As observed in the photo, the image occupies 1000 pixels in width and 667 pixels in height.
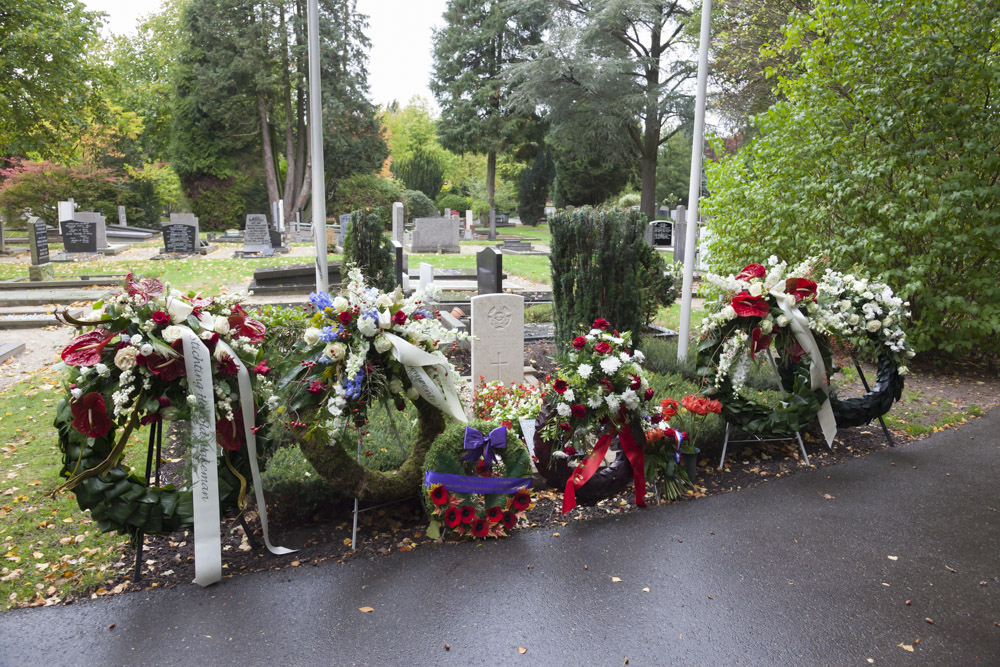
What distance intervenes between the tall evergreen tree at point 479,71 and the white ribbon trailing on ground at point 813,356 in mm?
33162

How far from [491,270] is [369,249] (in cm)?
182

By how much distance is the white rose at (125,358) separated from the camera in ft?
10.8

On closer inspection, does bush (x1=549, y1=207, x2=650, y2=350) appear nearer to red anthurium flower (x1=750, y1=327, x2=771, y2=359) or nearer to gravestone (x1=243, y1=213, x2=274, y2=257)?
red anthurium flower (x1=750, y1=327, x2=771, y2=359)

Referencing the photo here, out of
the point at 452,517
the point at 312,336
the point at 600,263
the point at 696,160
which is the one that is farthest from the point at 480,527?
the point at 696,160

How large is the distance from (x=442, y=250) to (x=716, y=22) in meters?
12.3

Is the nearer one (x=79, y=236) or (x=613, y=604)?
(x=613, y=604)

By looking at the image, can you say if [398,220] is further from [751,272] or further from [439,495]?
[439,495]

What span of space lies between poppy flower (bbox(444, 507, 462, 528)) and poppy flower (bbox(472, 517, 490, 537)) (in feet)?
0.36

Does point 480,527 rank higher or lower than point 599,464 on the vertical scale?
lower

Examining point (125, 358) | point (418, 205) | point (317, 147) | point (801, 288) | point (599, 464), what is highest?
point (418, 205)

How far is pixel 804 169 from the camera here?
935cm

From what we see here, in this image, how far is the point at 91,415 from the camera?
11.1 feet

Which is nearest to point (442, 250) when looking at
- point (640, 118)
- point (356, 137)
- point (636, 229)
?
point (640, 118)

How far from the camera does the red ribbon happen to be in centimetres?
434
